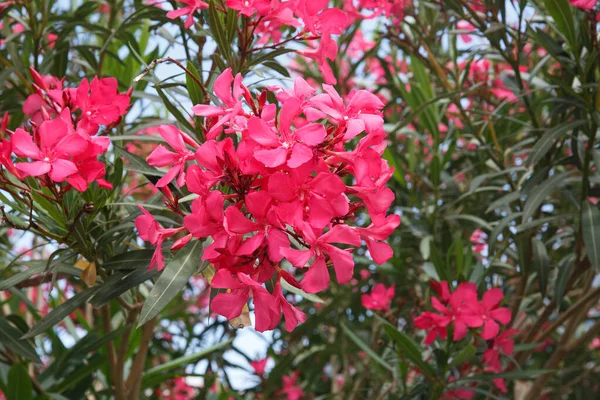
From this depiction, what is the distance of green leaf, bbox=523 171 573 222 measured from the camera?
1.52 m

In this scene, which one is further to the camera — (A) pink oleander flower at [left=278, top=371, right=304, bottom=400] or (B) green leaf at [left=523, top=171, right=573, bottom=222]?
(A) pink oleander flower at [left=278, top=371, right=304, bottom=400]

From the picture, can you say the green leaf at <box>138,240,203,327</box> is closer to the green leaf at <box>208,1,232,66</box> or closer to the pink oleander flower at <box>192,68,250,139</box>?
the pink oleander flower at <box>192,68,250,139</box>

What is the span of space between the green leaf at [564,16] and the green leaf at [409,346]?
2.55 feet

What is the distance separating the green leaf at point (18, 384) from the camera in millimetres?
1395

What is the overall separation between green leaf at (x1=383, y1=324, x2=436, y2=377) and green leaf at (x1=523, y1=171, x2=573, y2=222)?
1.28ft

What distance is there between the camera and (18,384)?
55.7 inches

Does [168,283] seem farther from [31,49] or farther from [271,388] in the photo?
[271,388]

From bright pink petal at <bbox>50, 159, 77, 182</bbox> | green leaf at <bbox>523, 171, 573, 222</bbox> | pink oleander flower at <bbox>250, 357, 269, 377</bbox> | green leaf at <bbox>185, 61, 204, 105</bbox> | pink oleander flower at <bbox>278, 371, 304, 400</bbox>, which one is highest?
Answer: green leaf at <bbox>185, 61, 204, 105</bbox>

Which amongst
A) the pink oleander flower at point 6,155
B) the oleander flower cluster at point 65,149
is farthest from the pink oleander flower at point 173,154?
the pink oleander flower at point 6,155

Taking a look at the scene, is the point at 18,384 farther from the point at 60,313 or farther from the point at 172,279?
the point at 172,279

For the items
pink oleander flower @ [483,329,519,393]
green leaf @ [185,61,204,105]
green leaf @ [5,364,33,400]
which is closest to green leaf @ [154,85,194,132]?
green leaf @ [185,61,204,105]

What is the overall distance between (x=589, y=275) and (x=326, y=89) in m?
1.34

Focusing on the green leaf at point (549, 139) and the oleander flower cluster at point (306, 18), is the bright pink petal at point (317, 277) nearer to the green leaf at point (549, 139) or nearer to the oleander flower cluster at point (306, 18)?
the oleander flower cluster at point (306, 18)

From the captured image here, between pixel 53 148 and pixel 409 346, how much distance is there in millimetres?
921
